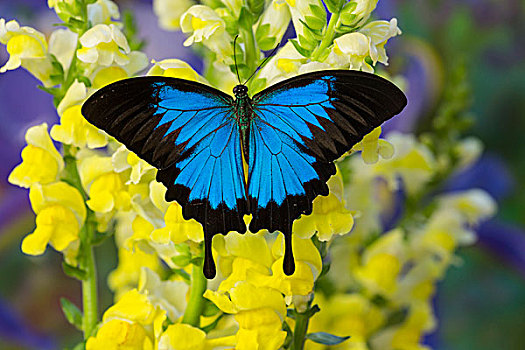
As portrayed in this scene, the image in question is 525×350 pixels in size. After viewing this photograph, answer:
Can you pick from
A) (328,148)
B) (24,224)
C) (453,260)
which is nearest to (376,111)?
(328,148)

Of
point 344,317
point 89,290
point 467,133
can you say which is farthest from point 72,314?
point 467,133

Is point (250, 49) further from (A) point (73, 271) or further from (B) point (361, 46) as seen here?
(A) point (73, 271)

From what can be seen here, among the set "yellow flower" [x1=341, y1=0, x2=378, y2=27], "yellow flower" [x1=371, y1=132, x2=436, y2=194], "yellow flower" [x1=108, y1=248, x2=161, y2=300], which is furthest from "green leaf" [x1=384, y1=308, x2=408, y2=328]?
"yellow flower" [x1=341, y1=0, x2=378, y2=27]

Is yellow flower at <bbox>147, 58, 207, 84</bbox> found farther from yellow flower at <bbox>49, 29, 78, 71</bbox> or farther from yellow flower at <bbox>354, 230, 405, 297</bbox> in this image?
yellow flower at <bbox>354, 230, 405, 297</bbox>

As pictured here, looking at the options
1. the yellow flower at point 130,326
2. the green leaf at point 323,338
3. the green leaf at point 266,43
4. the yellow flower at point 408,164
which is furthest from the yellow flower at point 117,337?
the yellow flower at point 408,164

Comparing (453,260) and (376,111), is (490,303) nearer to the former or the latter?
(453,260)

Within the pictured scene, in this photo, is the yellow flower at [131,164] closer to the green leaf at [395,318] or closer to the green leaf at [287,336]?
the green leaf at [287,336]
